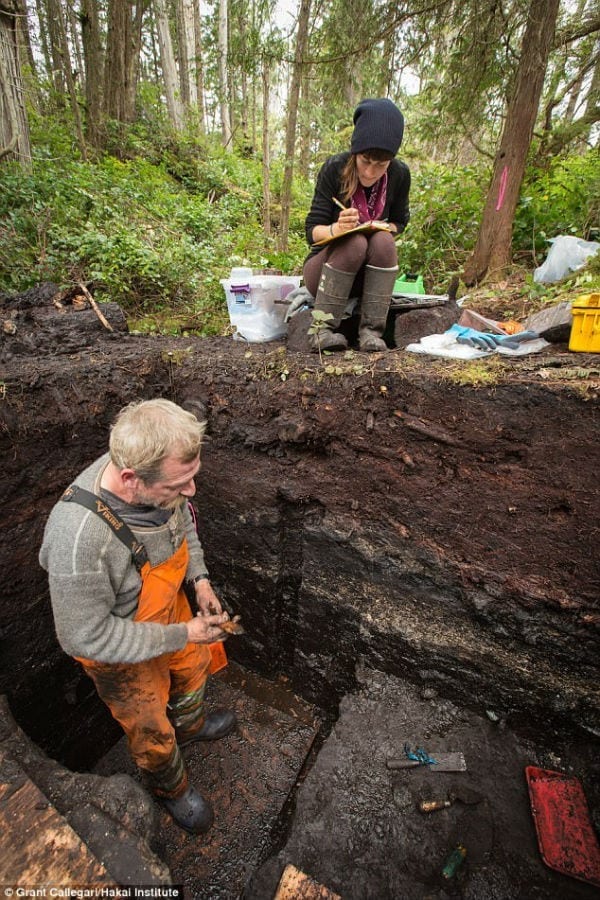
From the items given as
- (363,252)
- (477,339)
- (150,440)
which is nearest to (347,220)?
(363,252)

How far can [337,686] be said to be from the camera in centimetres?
289

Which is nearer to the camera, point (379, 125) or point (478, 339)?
point (379, 125)

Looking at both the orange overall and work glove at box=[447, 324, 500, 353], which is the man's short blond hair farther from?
work glove at box=[447, 324, 500, 353]

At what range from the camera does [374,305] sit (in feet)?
9.39

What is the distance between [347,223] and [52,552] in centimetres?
245

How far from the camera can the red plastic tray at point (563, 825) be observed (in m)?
1.81

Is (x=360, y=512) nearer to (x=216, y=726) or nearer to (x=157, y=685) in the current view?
(x=157, y=685)

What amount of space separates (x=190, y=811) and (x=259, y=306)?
12.0ft

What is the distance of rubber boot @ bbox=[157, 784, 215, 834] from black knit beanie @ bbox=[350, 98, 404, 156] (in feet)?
13.2

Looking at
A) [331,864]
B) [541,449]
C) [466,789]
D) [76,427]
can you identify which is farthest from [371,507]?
[76,427]

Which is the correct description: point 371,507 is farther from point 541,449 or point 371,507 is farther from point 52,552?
point 52,552

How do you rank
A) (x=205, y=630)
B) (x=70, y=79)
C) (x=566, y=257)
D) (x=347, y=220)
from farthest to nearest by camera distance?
(x=70, y=79) < (x=566, y=257) < (x=347, y=220) < (x=205, y=630)

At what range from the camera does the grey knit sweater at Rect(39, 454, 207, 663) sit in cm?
146

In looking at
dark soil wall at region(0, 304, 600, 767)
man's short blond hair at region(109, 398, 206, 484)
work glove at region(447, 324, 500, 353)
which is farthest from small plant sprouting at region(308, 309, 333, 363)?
man's short blond hair at region(109, 398, 206, 484)
